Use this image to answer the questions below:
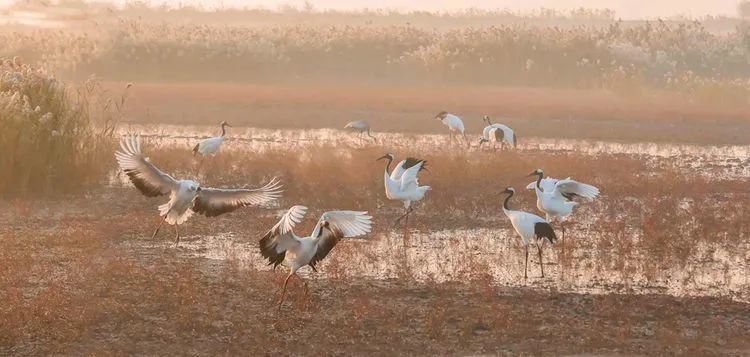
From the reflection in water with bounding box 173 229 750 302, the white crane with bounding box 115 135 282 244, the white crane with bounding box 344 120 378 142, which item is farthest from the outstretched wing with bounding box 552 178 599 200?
the white crane with bounding box 344 120 378 142

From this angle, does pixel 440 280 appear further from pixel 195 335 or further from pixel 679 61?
pixel 679 61

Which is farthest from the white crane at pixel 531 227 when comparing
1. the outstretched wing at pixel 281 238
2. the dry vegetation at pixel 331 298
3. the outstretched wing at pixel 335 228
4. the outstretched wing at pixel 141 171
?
the outstretched wing at pixel 141 171

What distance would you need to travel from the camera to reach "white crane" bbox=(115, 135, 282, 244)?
35.8ft

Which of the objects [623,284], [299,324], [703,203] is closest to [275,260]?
[299,324]

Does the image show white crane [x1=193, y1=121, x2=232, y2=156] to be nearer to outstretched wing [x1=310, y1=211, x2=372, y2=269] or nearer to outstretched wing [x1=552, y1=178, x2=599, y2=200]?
outstretched wing [x1=552, y1=178, x2=599, y2=200]

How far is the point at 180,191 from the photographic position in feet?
37.3

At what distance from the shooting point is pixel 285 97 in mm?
27609

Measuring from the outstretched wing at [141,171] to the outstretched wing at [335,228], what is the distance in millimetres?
2334

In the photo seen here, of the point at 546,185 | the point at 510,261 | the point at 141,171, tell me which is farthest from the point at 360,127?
the point at 141,171

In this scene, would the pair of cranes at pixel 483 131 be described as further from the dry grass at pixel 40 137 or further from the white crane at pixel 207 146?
the dry grass at pixel 40 137

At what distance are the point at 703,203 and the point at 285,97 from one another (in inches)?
576

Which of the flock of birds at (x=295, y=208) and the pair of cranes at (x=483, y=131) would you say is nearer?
the flock of birds at (x=295, y=208)

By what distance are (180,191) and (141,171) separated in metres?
0.46

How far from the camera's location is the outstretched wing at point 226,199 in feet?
35.6
